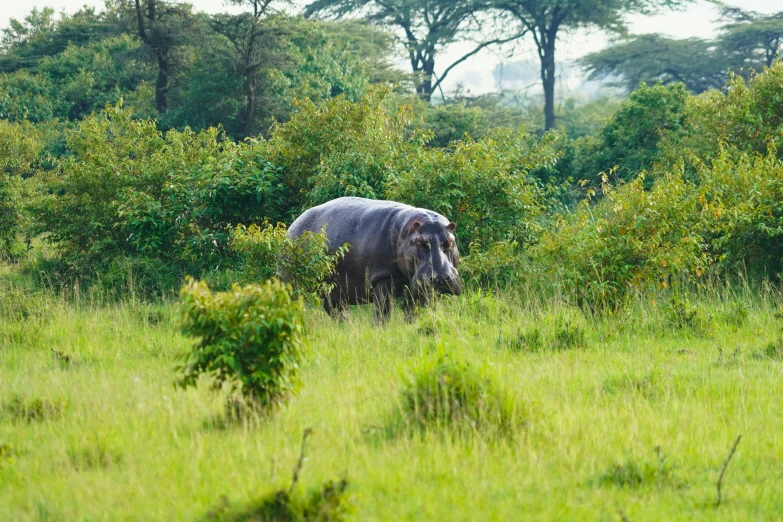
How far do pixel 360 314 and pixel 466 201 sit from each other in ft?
8.51

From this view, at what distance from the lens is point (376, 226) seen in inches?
398

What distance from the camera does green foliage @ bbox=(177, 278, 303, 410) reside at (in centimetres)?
563

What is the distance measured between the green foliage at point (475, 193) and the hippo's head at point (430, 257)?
2637mm

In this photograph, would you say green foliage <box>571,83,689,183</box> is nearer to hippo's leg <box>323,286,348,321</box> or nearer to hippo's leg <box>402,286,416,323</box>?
hippo's leg <box>323,286,348,321</box>

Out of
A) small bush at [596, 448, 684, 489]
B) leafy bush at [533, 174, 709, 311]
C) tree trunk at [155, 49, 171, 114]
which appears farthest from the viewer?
tree trunk at [155, 49, 171, 114]

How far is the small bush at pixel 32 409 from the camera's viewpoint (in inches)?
240

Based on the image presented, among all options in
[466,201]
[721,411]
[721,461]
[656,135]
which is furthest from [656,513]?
[656,135]

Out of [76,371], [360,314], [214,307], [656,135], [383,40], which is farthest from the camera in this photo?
[383,40]

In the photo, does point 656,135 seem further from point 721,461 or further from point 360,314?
point 721,461

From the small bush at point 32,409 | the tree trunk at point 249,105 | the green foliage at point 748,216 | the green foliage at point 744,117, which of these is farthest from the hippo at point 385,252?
the tree trunk at point 249,105

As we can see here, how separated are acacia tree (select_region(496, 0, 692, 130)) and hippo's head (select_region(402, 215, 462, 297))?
32.0 metres

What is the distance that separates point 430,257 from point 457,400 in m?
3.80

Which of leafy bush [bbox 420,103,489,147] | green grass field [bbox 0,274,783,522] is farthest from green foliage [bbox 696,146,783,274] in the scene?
leafy bush [bbox 420,103,489,147]

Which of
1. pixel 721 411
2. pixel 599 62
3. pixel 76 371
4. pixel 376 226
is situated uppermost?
pixel 599 62
